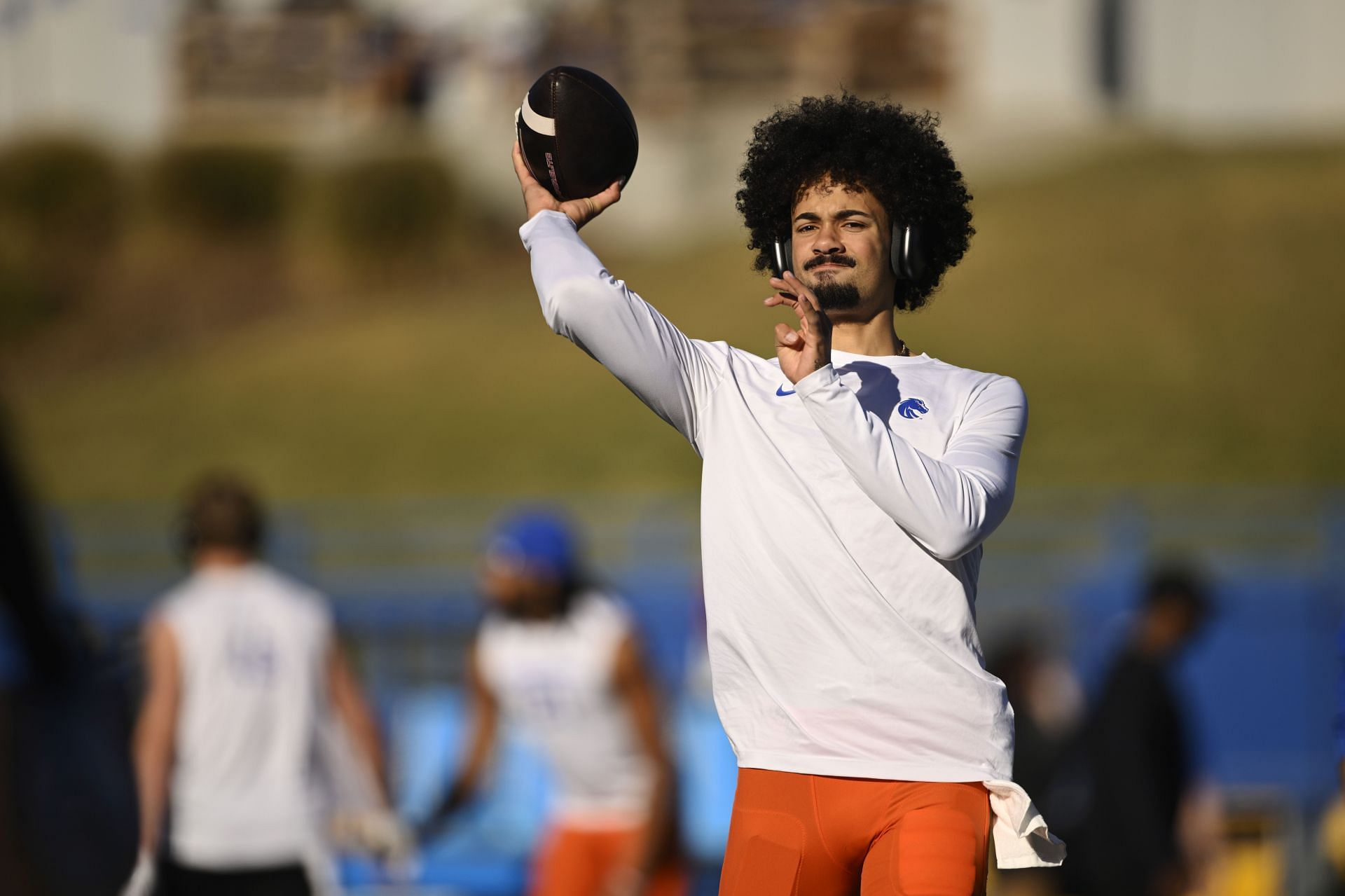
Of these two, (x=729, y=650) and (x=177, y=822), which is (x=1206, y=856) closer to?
(x=177, y=822)

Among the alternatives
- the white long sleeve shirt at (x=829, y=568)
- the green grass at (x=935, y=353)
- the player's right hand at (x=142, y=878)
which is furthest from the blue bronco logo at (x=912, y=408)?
the green grass at (x=935, y=353)

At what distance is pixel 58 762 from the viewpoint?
463cm

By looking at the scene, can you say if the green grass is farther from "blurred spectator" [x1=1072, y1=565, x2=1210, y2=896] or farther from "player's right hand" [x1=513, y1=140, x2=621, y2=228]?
"player's right hand" [x1=513, y1=140, x2=621, y2=228]

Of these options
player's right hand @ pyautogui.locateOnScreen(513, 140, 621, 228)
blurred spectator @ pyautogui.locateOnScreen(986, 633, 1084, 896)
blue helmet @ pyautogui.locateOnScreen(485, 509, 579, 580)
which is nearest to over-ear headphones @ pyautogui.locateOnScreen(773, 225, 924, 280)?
player's right hand @ pyautogui.locateOnScreen(513, 140, 621, 228)

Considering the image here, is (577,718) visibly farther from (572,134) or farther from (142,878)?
(572,134)

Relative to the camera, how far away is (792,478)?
10.2ft

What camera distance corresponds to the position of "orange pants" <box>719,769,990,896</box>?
2.97 meters

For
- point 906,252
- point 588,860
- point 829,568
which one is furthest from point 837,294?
point 588,860

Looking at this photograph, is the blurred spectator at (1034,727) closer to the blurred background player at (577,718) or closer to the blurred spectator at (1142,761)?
the blurred spectator at (1142,761)

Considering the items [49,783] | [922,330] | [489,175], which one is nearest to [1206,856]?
[49,783]

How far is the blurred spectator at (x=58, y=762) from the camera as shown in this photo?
447 cm

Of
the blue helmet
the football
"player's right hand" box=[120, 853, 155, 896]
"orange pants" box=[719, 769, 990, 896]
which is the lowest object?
"player's right hand" box=[120, 853, 155, 896]

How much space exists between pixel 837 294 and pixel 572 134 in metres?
0.61

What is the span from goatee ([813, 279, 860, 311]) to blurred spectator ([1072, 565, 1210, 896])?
494cm
